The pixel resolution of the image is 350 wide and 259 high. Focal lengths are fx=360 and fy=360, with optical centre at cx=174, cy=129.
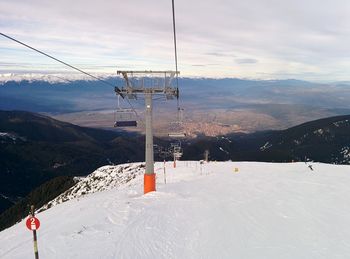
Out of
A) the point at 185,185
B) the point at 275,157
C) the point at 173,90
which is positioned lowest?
the point at 275,157

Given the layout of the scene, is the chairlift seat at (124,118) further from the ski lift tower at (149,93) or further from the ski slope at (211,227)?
the ski slope at (211,227)

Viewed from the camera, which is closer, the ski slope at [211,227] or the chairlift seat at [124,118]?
the ski slope at [211,227]

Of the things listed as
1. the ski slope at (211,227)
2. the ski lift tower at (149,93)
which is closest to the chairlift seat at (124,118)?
the ski lift tower at (149,93)

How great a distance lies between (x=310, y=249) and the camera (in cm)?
1463

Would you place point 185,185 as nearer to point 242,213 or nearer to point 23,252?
point 242,213

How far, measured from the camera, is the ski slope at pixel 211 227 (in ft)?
48.1

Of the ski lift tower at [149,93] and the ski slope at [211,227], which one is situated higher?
the ski lift tower at [149,93]

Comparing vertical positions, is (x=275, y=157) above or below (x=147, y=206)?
below

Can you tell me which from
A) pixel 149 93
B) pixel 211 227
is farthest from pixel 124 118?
pixel 211 227

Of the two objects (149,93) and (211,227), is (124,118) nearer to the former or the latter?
(149,93)

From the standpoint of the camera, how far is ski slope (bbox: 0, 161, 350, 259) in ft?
48.1

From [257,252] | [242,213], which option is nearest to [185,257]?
[257,252]

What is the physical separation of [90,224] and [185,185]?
42.2ft

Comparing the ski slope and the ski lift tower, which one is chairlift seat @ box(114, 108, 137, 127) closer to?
the ski lift tower
